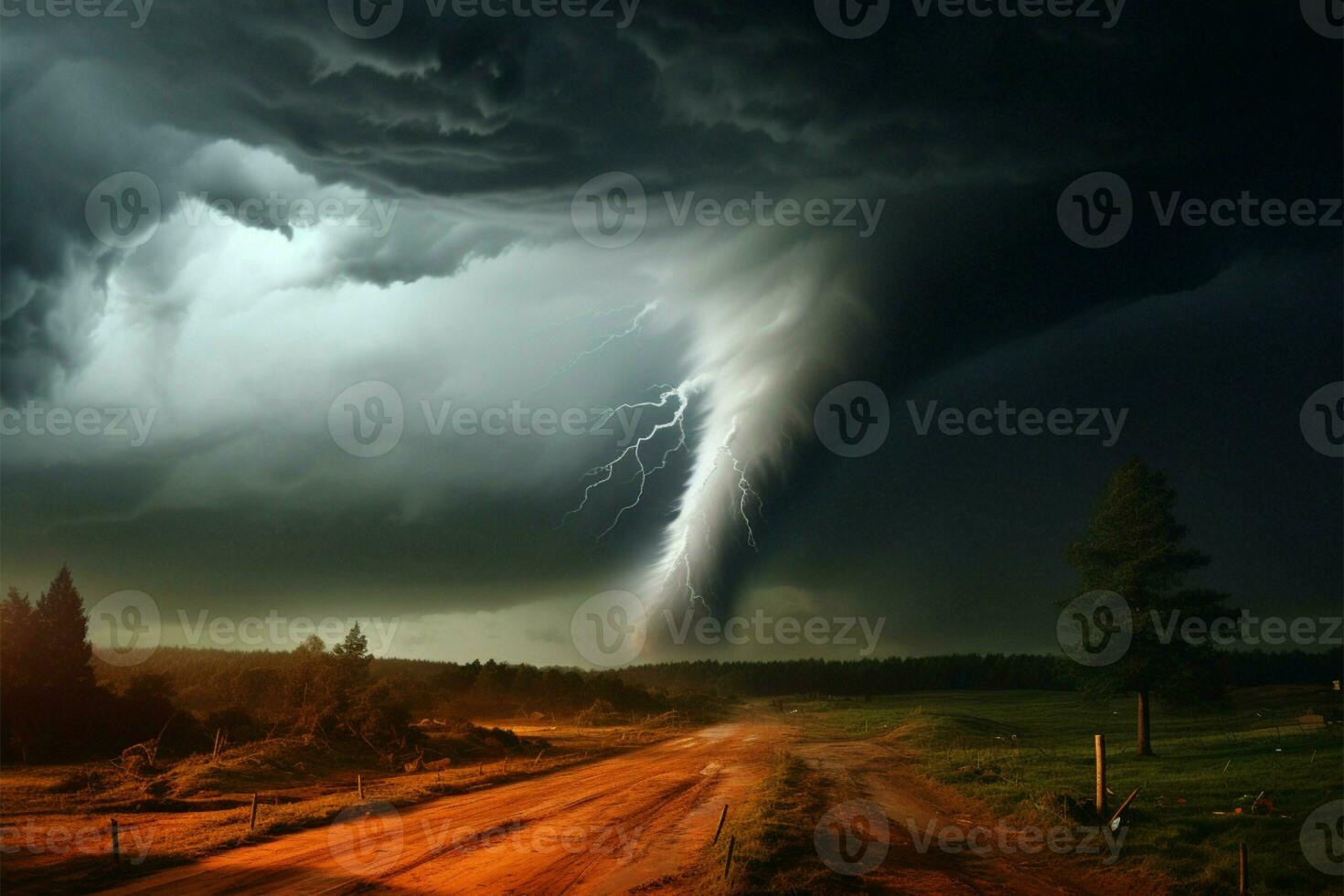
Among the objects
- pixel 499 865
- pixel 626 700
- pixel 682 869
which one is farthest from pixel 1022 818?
pixel 626 700

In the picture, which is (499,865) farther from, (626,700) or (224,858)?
(626,700)

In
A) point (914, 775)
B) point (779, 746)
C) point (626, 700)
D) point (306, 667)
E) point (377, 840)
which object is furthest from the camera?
point (626, 700)

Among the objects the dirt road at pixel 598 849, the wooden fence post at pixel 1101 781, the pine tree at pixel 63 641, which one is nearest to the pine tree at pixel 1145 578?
the dirt road at pixel 598 849

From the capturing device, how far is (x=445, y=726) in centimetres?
5188

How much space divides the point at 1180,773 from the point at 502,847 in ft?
90.4

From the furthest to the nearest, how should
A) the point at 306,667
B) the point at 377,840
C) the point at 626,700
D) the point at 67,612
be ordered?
the point at 626,700, the point at 306,667, the point at 67,612, the point at 377,840

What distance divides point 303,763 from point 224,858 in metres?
19.9

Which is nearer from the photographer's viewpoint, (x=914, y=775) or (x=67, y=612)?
(x=914, y=775)

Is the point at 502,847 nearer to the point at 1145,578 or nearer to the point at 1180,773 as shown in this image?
the point at 1180,773

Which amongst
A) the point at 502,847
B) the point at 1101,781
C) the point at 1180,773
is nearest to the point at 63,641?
the point at 502,847

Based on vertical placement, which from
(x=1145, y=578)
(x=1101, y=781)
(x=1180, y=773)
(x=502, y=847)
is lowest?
(x=1180, y=773)

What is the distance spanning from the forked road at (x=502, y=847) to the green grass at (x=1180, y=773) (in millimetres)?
10187

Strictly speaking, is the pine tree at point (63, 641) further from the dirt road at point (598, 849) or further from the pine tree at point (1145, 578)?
the pine tree at point (1145, 578)

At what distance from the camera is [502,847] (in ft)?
64.0
